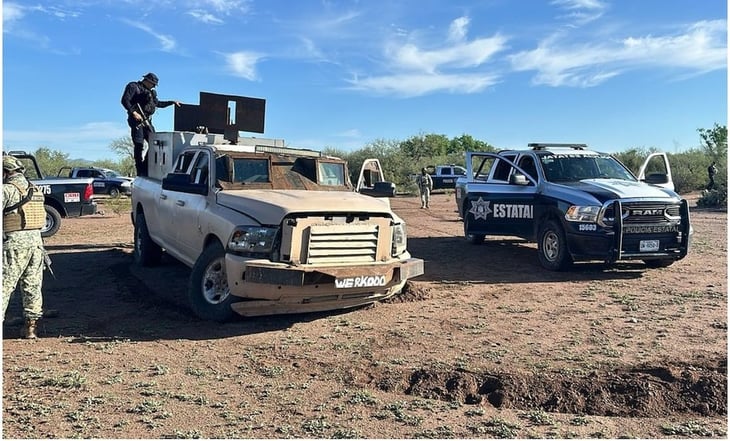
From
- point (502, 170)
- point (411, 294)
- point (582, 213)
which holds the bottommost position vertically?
point (411, 294)

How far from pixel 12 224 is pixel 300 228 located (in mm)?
2562

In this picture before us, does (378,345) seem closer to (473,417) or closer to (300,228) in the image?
(300,228)

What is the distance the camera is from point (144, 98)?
10.6m

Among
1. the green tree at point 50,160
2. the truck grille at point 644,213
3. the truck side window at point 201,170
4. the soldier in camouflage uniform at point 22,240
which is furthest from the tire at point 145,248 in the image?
the green tree at point 50,160

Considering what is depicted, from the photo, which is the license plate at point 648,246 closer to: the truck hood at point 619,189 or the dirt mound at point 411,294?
the truck hood at point 619,189

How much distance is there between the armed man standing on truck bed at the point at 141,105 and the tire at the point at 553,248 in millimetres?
6316

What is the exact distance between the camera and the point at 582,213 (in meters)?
9.35

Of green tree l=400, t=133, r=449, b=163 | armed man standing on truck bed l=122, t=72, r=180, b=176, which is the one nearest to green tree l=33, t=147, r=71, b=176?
green tree l=400, t=133, r=449, b=163

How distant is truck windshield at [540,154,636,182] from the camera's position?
10.5 meters

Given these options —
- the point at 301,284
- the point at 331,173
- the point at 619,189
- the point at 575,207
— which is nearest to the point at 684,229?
the point at 619,189

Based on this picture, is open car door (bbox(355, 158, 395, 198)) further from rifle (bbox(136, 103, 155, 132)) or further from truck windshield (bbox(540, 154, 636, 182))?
rifle (bbox(136, 103, 155, 132))

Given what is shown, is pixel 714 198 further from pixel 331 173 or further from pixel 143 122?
pixel 143 122

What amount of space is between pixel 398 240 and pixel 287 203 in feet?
4.33

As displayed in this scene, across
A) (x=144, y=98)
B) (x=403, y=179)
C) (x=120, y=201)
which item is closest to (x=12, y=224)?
(x=144, y=98)
